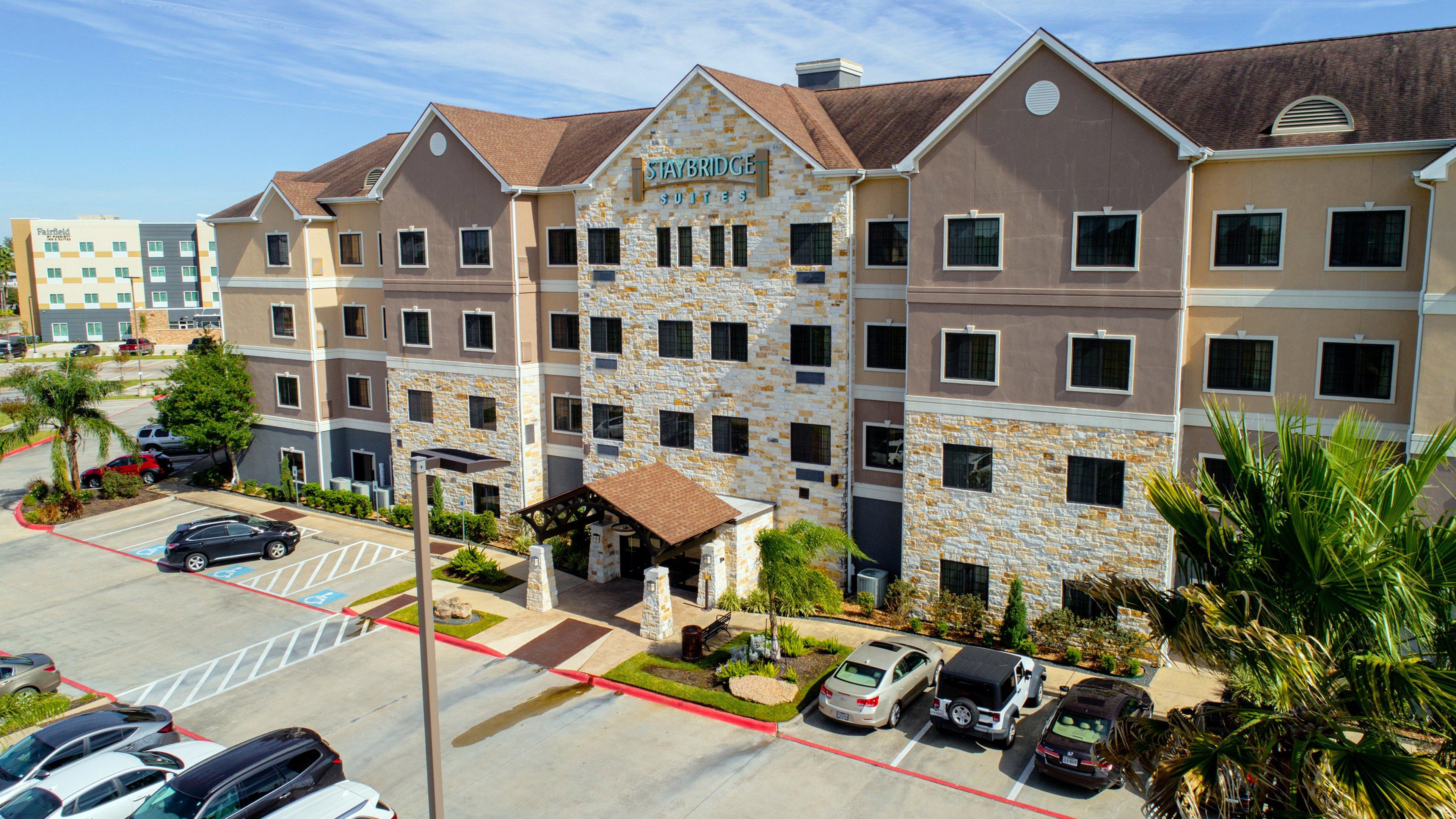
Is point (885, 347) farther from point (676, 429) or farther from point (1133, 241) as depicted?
point (676, 429)

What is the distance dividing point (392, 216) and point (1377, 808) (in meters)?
37.2

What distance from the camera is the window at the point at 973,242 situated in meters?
25.8

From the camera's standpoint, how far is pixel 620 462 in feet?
112

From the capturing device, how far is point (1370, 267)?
22625 millimetres

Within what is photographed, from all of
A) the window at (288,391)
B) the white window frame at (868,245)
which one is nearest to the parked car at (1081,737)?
the white window frame at (868,245)

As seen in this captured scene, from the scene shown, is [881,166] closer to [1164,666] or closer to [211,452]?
[1164,666]

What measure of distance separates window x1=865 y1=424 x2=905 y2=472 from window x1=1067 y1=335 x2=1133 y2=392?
5.80 metres

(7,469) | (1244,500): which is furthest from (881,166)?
(7,469)

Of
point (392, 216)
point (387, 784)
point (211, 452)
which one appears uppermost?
point (392, 216)

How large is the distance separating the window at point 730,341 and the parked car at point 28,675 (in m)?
20.4

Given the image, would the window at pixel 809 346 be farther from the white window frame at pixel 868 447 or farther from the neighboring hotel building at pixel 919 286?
the white window frame at pixel 868 447

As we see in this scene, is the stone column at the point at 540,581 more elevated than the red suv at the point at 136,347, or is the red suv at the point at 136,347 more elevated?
the red suv at the point at 136,347

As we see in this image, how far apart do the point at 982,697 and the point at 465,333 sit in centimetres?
2459

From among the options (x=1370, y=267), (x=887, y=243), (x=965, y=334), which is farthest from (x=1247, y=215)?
(x=887, y=243)
